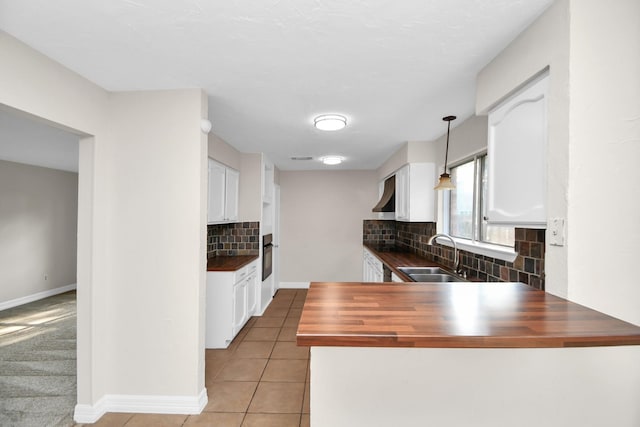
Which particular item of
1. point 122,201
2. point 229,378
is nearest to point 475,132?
point 122,201

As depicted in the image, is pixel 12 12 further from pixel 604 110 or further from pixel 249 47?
pixel 604 110

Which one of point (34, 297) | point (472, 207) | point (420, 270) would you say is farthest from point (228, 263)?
point (34, 297)

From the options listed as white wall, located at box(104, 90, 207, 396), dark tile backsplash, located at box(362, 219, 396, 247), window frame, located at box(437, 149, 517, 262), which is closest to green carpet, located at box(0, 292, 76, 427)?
white wall, located at box(104, 90, 207, 396)

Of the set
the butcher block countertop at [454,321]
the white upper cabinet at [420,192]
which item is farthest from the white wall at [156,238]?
the white upper cabinet at [420,192]

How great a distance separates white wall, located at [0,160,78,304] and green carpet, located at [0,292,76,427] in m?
0.65

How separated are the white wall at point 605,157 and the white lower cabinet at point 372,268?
2671 mm

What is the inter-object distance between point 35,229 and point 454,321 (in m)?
6.68

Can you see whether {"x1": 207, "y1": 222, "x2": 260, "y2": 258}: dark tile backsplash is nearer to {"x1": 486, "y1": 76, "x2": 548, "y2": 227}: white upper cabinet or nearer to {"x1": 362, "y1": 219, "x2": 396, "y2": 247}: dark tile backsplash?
{"x1": 362, "y1": 219, "x2": 396, "y2": 247}: dark tile backsplash

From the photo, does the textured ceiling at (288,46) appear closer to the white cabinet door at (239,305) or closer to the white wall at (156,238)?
the white wall at (156,238)

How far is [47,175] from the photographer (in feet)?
16.6

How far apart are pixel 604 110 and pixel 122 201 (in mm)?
2714

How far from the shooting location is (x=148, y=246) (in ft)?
6.68

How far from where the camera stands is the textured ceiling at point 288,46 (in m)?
1.21

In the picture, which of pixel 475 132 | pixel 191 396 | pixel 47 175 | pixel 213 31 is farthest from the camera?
pixel 47 175
